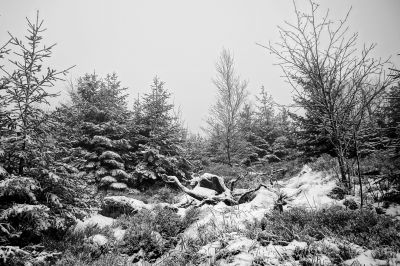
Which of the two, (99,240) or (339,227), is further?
(99,240)

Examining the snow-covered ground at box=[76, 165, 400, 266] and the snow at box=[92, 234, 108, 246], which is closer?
the snow-covered ground at box=[76, 165, 400, 266]

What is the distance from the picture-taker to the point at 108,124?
40.9 ft

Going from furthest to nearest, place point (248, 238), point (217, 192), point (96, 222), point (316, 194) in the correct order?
point (217, 192), point (96, 222), point (316, 194), point (248, 238)

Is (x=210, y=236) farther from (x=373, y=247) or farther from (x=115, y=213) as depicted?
(x=115, y=213)

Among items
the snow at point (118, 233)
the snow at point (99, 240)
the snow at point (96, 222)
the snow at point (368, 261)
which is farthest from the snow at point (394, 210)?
the snow at point (96, 222)

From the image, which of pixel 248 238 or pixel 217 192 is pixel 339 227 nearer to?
pixel 248 238

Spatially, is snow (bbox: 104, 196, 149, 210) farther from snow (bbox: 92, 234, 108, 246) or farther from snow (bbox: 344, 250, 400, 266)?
snow (bbox: 344, 250, 400, 266)

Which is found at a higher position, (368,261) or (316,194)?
(316,194)

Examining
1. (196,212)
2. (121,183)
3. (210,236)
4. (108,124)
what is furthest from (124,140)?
(210,236)

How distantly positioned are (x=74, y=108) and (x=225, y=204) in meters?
11.2

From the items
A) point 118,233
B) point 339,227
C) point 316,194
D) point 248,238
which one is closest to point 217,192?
point 316,194

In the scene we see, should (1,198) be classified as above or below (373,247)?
above

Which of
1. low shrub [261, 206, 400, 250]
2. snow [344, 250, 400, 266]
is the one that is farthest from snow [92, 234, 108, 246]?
snow [344, 250, 400, 266]

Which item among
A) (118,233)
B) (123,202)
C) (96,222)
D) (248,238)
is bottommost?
(118,233)
